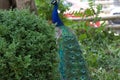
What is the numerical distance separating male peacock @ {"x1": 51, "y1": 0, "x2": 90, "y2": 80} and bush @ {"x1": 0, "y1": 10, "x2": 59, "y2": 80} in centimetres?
60

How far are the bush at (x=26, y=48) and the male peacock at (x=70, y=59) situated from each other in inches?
23.6

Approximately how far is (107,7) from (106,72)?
645 centimetres

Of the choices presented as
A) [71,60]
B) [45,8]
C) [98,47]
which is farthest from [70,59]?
[45,8]

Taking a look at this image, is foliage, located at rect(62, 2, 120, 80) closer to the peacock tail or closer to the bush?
the peacock tail

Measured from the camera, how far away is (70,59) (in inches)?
155

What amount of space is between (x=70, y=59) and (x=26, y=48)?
3.80ft

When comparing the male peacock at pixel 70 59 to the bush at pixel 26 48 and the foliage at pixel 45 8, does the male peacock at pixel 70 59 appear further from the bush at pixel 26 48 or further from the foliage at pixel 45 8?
the foliage at pixel 45 8

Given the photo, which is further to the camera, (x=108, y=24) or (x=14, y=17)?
(x=108, y=24)

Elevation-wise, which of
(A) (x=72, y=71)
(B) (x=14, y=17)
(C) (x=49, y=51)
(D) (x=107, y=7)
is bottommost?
(D) (x=107, y=7)

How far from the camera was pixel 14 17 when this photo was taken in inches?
122

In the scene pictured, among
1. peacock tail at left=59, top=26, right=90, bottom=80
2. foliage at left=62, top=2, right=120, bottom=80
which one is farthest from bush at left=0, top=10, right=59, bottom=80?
foliage at left=62, top=2, right=120, bottom=80

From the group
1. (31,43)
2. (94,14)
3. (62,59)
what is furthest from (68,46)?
(94,14)

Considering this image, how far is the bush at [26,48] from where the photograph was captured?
2713 millimetres

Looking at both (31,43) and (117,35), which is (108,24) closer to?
(117,35)
